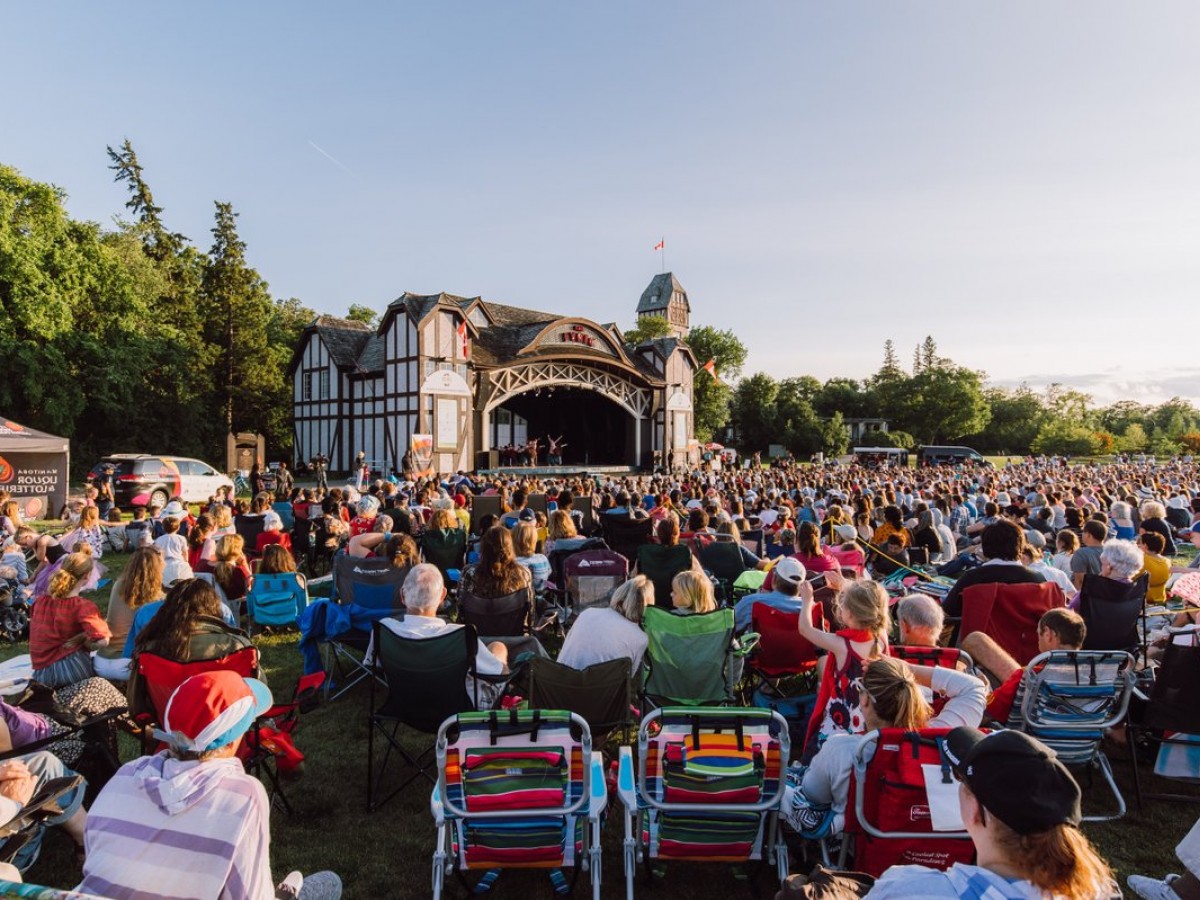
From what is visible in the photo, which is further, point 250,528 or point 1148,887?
point 250,528

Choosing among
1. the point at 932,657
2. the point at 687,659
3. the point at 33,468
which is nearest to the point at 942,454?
the point at 33,468

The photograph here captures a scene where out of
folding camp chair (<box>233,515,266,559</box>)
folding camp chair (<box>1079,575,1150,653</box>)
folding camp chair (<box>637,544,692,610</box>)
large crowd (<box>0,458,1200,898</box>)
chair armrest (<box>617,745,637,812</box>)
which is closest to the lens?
large crowd (<box>0,458,1200,898</box>)

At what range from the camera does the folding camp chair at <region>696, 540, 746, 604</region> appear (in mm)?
7652

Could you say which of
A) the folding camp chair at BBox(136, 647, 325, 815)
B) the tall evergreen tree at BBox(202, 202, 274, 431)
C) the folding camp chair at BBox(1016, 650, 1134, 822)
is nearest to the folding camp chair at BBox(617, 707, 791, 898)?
the folding camp chair at BBox(1016, 650, 1134, 822)

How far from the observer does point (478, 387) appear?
27000 mm

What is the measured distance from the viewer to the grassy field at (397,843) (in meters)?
3.42

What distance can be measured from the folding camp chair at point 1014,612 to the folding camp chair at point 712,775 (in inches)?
98.6

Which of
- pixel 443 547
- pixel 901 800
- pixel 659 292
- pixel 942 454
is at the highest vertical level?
pixel 659 292

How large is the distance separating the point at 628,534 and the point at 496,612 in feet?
13.1

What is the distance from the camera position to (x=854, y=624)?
356 centimetres

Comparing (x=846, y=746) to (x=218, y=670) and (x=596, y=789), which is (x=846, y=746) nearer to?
(x=596, y=789)

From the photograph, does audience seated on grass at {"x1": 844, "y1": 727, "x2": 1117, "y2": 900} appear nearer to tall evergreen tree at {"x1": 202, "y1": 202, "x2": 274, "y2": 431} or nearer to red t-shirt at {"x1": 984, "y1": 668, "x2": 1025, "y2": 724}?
red t-shirt at {"x1": 984, "y1": 668, "x2": 1025, "y2": 724}

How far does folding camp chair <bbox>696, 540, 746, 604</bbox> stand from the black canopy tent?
15.4 m

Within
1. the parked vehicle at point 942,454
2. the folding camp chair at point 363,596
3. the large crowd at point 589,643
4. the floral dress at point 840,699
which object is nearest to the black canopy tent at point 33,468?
the large crowd at point 589,643
